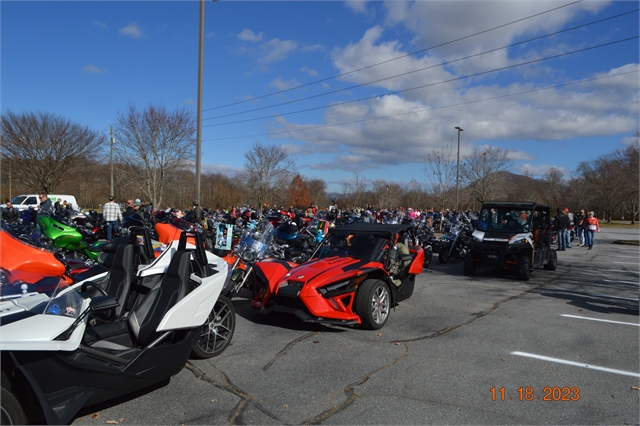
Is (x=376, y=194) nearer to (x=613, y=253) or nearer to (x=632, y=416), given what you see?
(x=613, y=253)

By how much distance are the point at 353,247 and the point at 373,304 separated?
1.41 meters

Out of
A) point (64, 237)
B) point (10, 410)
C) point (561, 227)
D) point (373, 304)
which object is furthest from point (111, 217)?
point (561, 227)

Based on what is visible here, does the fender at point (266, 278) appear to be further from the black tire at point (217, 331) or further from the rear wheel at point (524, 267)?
the rear wheel at point (524, 267)

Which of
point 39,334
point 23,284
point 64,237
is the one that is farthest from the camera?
point 64,237

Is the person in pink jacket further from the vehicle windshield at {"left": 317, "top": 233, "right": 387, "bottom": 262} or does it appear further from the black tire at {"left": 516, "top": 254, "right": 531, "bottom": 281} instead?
the vehicle windshield at {"left": 317, "top": 233, "right": 387, "bottom": 262}

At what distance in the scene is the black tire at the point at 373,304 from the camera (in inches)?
242

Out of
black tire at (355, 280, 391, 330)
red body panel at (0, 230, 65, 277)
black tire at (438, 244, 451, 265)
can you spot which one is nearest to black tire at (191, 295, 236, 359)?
black tire at (355, 280, 391, 330)

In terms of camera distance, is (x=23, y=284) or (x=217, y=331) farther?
(x=217, y=331)

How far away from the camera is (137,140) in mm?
29453

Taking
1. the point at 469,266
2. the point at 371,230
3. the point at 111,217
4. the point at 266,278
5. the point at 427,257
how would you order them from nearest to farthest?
the point at 266,278 → the point at 371,230 → the point at 469,266 → the point at 427,257 → the point at 111,217

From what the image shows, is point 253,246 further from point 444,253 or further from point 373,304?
point 444,253

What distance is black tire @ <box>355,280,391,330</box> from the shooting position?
6.16 m

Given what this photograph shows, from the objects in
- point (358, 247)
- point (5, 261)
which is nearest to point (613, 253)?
point (358, 247)

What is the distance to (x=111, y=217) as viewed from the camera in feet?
52.0
